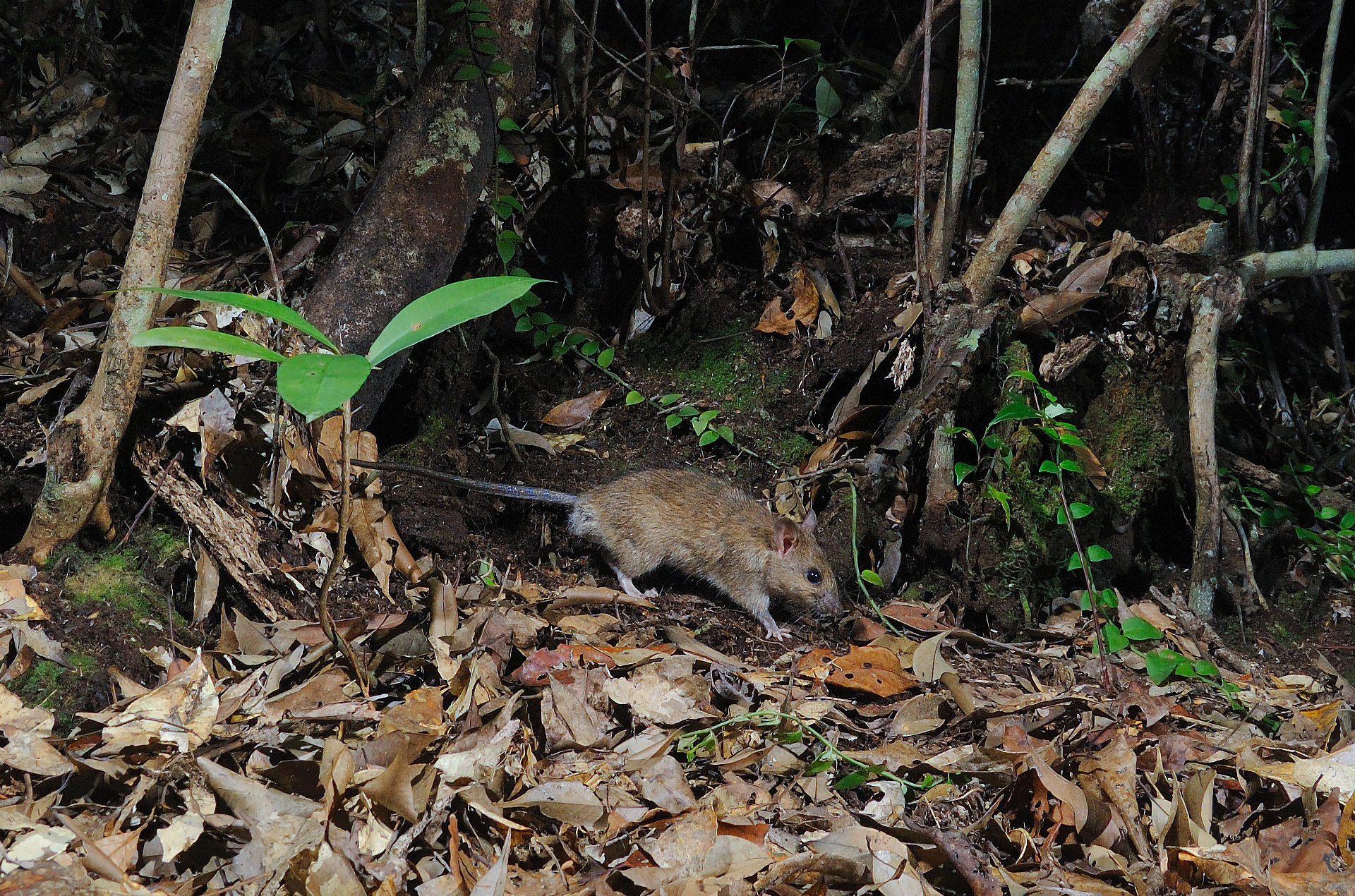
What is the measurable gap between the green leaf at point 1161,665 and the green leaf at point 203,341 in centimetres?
345

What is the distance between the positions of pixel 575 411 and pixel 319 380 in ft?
10.5

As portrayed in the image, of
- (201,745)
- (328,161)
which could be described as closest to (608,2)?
(328,161)

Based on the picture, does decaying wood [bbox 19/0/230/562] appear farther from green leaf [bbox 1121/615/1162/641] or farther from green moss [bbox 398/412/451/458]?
green leaf [bbox 1121/615/1162/641]

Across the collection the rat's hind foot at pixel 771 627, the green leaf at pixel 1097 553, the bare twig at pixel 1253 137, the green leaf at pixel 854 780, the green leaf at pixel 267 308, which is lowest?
the rat's hind foot at pixel 771 627

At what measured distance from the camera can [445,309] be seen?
2.45m

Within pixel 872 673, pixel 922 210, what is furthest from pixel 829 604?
pixel 922 210

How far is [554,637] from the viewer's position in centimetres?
379

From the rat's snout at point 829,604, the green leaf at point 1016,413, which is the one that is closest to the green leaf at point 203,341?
the green leaf at point 1016,413

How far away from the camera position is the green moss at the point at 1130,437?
15.9 feet

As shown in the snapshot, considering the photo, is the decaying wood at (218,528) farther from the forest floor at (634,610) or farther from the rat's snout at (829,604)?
the rat's snout at (829,604)

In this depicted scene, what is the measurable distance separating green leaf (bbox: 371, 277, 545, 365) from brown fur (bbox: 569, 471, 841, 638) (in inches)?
89.3

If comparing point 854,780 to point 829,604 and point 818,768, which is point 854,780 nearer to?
point 818,768

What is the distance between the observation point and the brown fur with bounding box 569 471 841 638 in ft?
15.5

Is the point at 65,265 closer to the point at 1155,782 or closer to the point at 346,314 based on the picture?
the point at 346,314
